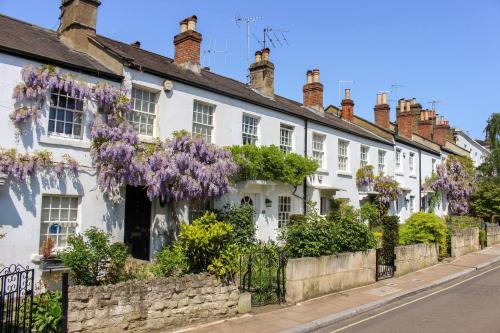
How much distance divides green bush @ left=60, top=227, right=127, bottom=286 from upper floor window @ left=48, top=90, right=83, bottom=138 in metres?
3.54

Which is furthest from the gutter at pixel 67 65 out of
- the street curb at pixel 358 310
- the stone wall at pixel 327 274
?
the street curb at pixel 358 310

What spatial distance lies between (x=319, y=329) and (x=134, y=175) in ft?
21.1

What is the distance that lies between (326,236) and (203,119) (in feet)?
20.5

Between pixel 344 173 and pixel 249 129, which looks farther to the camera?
pixel 344 173

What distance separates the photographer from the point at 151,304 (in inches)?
320

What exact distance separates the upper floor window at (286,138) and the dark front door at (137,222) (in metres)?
7.29

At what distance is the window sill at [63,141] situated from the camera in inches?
439

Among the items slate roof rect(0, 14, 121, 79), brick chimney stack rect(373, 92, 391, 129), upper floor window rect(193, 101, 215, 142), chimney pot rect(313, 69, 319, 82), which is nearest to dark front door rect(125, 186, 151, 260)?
upper floor window rect(193, 101, 215, 142)

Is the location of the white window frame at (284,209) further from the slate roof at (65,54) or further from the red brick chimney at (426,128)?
the red brick chimney at (426,128)

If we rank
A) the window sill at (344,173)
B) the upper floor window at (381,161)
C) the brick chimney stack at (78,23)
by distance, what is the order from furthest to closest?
the upper floor window at (381,161)
the window sill at (344,173)
the brick chimney stack at (78,23)

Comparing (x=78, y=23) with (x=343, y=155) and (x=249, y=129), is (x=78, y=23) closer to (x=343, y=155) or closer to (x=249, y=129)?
(x=249, y=129)

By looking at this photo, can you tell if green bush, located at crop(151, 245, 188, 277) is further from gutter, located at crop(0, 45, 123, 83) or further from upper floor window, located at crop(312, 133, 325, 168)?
upper floor window, located at crop(312, 133, 325, 168)

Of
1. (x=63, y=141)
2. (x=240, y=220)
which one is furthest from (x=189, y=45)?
(x=63, y=141)

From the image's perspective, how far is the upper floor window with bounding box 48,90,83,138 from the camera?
11562 mm
